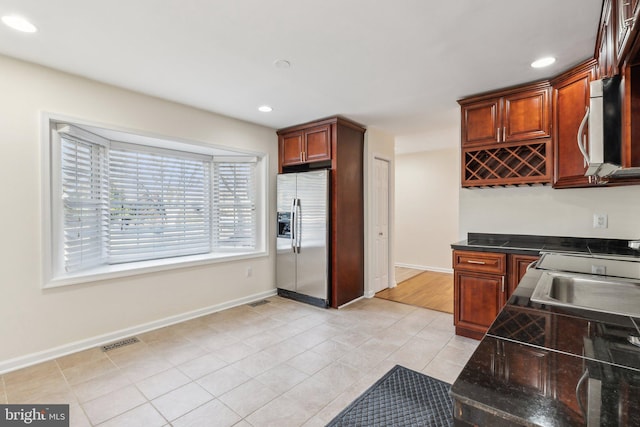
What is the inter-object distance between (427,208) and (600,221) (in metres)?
3.44

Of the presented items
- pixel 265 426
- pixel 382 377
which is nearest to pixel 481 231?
pixel 382 377

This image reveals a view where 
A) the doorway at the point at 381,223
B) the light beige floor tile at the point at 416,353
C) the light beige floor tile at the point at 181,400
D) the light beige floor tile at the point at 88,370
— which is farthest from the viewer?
the doorway at the point at 381,223

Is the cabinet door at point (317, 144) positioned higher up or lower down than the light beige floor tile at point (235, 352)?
higher up

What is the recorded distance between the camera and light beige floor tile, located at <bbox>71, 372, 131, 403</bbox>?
2.10 meters

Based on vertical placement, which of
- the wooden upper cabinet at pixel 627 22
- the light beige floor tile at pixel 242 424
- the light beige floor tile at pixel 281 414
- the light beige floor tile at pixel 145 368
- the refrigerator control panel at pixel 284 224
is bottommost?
the light beige floor tile at pixel 242 424

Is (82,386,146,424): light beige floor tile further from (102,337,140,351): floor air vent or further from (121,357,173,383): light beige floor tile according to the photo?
(102,337,140,351): floor air vent

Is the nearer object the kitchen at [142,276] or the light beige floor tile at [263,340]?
the kitchen at [142,276]

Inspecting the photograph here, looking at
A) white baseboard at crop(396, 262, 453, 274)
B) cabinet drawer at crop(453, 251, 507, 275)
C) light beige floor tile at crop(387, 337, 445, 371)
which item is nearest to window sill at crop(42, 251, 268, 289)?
light beige floor tile at crop(387, 337, 445, 371)

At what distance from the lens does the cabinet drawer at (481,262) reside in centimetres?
273

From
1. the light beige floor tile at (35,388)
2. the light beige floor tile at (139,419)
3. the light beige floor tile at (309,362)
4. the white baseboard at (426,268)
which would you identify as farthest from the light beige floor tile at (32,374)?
the white baseboard at (426,268)

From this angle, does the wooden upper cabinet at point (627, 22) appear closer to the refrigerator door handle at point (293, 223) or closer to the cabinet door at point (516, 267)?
the cabinet door at point (516, 267)

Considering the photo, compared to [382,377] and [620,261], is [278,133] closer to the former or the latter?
[382,377]

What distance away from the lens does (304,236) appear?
4086 mm

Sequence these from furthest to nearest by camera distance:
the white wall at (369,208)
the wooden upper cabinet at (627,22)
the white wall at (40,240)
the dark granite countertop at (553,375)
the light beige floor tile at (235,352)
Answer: the white wall at (369,208) → the light beige floor tile at (235,352) → the white wall at (40,240) → the wooden upper cabinet at (627,22) → the dark granite countertop at (553,375)
